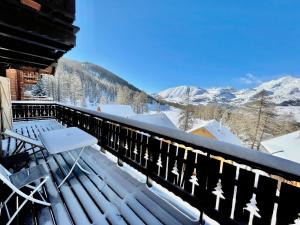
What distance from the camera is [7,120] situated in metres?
5.66

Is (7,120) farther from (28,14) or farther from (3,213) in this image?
(28,14)

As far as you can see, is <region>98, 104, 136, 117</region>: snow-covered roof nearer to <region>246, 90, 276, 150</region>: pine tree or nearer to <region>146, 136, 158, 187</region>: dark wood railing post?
<region>246, 90, 276, 150</region>: pine tree

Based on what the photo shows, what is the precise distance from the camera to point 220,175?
1.89 metres

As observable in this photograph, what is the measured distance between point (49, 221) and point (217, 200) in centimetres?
198

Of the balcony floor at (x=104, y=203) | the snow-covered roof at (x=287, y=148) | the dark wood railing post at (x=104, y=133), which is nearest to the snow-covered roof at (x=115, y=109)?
the snow-covered roof at (x=287, y=148)

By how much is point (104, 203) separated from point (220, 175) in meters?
1.61

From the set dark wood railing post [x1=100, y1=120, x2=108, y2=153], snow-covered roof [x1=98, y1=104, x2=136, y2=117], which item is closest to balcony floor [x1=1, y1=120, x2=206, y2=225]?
dark wood railing post [x1=100, y1=120, x2=108, y2=153]

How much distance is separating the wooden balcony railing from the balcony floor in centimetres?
23

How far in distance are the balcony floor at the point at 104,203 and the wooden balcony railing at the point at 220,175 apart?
0.77ft

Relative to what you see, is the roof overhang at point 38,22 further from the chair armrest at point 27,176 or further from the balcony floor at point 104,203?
the balcony floor at point 104,203

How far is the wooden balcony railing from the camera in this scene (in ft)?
4.74

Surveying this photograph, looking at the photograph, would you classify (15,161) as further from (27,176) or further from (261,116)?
(261,116)

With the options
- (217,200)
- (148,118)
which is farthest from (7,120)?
(148,118)

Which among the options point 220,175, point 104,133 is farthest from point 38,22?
point 104,133
